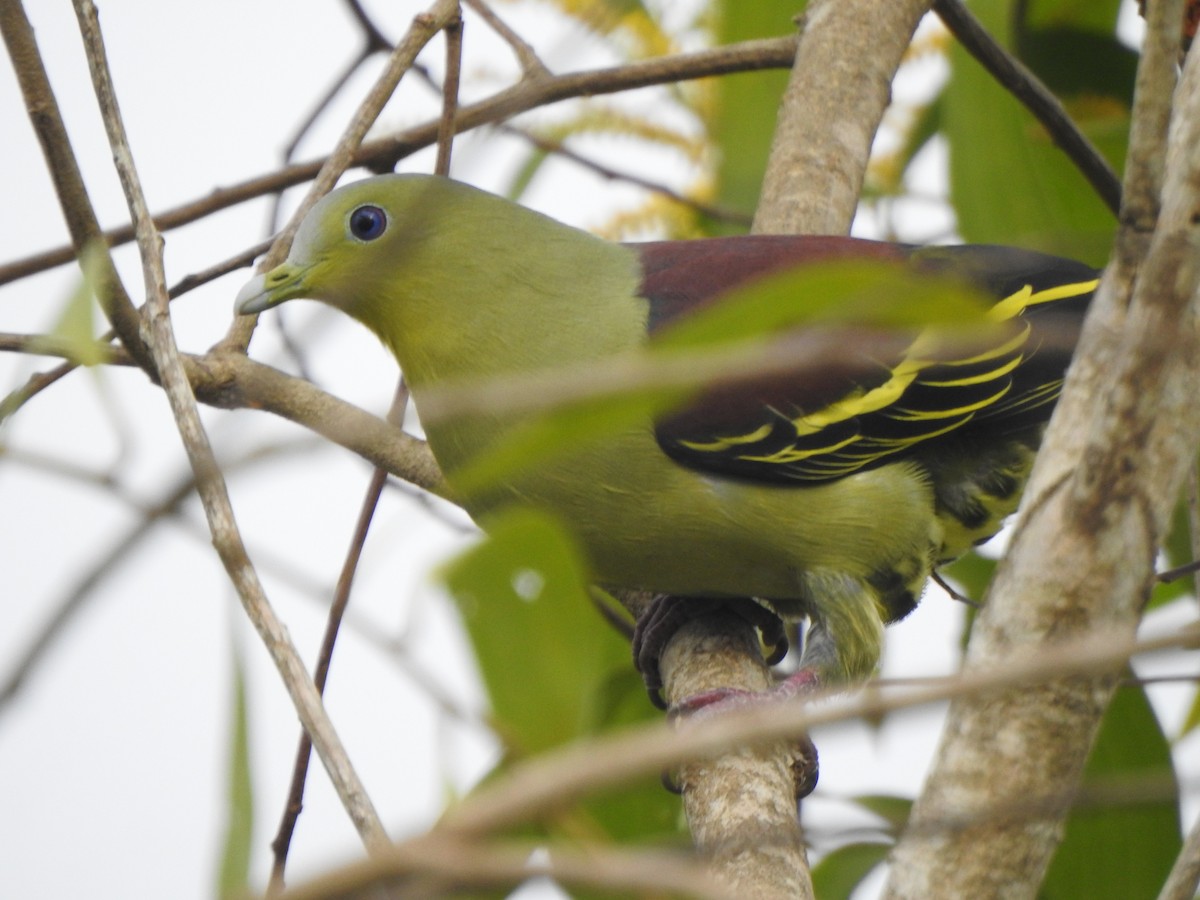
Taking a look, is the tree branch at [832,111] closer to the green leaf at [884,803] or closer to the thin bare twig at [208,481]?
the green leaf at [884,803]

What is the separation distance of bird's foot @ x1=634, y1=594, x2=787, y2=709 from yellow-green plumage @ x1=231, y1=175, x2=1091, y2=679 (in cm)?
7

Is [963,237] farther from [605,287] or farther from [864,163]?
[605,287]

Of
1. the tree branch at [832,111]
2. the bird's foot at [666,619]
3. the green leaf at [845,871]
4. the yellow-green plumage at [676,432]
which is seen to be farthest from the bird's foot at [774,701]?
the tree branch at [832,111]

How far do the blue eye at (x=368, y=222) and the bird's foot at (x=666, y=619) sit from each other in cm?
93

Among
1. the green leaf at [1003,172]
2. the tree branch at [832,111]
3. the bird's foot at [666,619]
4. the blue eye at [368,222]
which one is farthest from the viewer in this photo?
the green leaf at [1003,172]

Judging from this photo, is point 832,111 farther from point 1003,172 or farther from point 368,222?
point 368,222

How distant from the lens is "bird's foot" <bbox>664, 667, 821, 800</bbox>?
2439 millimetres

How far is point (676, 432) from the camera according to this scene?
2.56 m

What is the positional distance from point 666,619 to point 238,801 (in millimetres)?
1637

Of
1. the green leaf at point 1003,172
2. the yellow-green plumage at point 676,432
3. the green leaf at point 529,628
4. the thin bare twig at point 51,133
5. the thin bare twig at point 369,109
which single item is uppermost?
the green leaf at point 1003,172

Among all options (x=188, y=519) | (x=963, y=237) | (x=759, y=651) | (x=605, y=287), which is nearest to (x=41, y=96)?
(x=188, y=519)

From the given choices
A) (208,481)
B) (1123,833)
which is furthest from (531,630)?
(1123,833)

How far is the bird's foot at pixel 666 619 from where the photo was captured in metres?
2.81

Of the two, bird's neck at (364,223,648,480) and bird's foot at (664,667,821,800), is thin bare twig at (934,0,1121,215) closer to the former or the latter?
bird's neck at (364,223,648,480)
